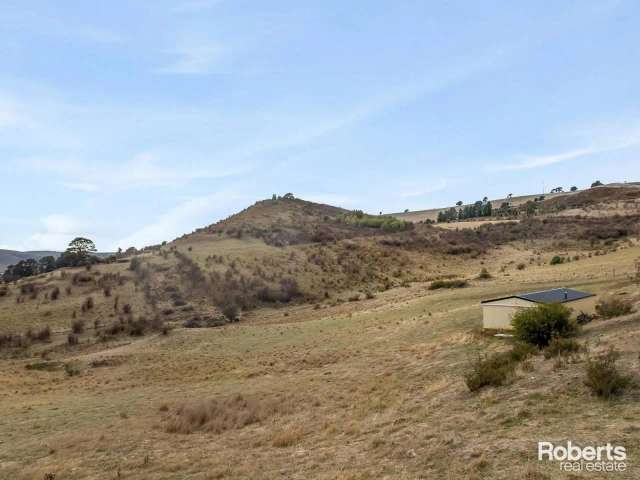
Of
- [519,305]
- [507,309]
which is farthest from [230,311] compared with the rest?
[519,305]

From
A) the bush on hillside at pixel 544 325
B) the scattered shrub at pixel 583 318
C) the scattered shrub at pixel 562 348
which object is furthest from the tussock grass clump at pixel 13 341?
the scattered shrub at pixel 583 318

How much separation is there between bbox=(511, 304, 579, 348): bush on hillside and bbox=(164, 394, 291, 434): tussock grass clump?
25.0 feet

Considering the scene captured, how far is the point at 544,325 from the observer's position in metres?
15.4

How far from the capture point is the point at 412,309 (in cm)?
Answer: 3016

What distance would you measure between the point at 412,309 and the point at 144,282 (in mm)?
24236

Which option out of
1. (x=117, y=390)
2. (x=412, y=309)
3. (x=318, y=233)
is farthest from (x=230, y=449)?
(x=318, y=233)

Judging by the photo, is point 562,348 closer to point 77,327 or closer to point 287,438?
point 287,438

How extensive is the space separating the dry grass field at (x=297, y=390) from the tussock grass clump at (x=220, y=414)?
66mm

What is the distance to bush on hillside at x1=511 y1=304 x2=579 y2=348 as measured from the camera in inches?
598

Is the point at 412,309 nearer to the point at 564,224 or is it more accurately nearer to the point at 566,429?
the point at 566,429

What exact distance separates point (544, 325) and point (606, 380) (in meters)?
5.96

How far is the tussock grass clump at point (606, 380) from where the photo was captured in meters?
9.45

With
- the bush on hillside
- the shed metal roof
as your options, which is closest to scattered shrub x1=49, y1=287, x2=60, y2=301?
the shed metal roof

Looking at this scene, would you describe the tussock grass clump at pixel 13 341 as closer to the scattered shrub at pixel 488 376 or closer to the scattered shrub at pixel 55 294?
the scattered shrub at pixel 55 294
